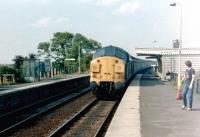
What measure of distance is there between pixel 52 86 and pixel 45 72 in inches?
1047

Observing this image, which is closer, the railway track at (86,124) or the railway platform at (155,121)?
the railway platform at (155,121)

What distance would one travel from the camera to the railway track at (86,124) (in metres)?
13.5

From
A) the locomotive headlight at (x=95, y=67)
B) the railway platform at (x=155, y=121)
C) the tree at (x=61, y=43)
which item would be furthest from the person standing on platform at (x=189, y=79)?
the tree at (x=61, y=43)

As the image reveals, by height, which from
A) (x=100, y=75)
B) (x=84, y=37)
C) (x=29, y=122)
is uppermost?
(x=84, y=37)

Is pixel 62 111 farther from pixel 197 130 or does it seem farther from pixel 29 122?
pixel 197 130

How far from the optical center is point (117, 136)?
11305mm

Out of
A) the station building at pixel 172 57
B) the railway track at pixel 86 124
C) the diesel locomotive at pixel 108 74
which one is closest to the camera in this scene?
the railway track at pixel 86 124

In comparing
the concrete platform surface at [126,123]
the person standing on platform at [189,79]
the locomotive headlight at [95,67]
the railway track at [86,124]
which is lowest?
the railway track at [86,124]

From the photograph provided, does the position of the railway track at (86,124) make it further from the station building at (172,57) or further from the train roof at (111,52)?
the station building at (172,57)

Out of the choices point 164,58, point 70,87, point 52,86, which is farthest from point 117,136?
point 164,58

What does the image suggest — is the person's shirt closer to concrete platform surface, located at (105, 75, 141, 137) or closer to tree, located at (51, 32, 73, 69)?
concrete platform surface, located at (105, 75, 141, 137)

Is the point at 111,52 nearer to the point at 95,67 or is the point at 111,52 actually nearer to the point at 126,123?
the point at 95,67

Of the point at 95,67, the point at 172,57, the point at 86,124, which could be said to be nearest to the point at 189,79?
the point at 86,124

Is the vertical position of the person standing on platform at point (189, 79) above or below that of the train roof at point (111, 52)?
below
